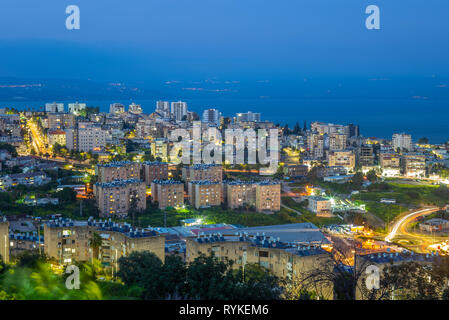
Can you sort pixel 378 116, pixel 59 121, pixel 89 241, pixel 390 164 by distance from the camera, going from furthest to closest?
pixel 378 116 → pixel 59 121 → pixel 390 164 → pixel 89 241

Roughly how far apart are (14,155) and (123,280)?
43.7 feet

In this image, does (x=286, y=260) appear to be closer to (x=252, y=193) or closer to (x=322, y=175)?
(x=252, y=193)

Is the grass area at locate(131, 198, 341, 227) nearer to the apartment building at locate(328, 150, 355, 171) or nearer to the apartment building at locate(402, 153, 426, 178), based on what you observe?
the apartment building at locate(328, 150, 355, 171)

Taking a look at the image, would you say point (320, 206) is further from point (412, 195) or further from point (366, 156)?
point (366, 156)

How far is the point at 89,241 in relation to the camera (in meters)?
7.62

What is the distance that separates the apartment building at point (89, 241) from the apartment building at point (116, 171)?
6.41m

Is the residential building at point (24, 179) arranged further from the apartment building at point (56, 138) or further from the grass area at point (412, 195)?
the grass area at point (412, 195)

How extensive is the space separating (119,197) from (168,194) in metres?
1.32

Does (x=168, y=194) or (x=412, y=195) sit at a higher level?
(x=168, y=194)

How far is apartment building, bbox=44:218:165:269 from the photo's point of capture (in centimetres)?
716

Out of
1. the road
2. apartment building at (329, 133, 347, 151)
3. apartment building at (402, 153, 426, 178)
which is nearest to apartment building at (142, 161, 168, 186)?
the road

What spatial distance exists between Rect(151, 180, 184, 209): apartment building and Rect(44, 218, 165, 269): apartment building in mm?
5235

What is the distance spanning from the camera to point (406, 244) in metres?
10.9

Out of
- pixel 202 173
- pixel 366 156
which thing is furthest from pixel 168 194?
pixel 366 156
